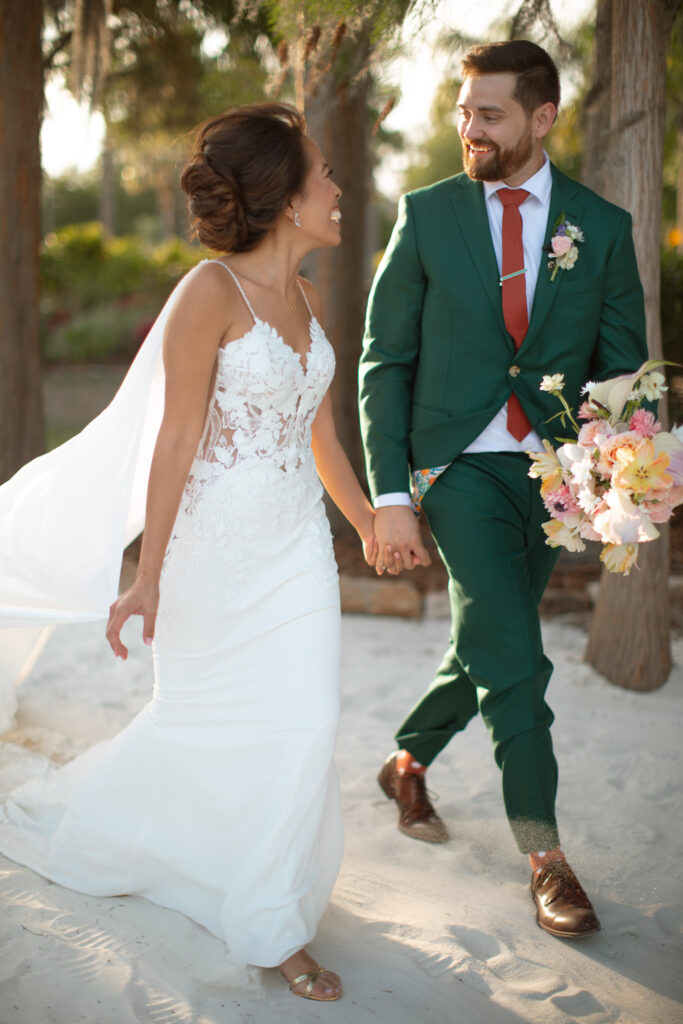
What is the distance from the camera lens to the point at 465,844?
3.54 metres

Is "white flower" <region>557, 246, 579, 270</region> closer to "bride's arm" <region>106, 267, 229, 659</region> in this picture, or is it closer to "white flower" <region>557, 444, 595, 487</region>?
"white flower" <region>557, 444, 595, 487</region>

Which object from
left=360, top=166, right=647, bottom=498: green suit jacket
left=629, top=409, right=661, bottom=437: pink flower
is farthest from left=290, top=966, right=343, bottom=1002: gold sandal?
left=629, top=409, right=661, bottom=437: pink flower

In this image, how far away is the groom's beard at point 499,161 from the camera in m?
3.07

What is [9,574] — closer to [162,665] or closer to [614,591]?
[162,665]

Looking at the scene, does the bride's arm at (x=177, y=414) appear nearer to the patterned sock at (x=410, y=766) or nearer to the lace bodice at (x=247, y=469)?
the lace bodice at (x=247, y=469)

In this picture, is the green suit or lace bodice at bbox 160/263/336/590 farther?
the green suit

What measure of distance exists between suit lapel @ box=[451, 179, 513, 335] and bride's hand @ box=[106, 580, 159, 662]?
1.39 m

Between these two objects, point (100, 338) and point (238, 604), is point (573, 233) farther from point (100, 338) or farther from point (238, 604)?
point (100, 338)

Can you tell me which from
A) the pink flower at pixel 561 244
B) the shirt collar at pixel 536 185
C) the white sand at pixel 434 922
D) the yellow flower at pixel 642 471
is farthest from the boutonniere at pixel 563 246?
the white sand at pixel 434 922

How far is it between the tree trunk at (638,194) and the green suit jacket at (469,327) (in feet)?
5.87

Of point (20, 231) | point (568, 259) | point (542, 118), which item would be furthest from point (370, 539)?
point (20, 231)

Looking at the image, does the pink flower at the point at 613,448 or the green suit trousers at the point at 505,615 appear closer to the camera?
the pink flower at the point at 613,448

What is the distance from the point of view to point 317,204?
9.57ft

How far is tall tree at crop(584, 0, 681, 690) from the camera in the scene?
181 inches
